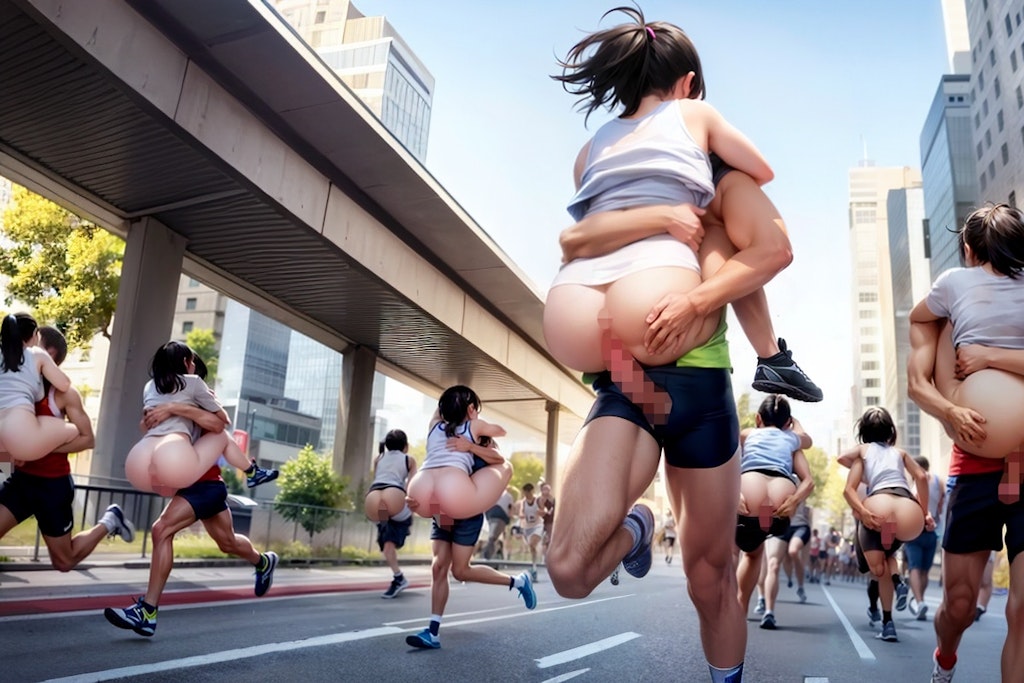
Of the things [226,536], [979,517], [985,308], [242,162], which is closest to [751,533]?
[979,517]

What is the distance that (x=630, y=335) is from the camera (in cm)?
230

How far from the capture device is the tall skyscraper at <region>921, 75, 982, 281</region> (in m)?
76.5

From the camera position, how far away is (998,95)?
60.7 m

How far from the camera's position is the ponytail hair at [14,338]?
202 inches

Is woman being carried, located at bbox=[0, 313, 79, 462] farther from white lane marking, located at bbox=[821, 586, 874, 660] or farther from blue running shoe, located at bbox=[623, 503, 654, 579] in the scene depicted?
white lane marking, located at bbox=[821, 586, 874, 660]

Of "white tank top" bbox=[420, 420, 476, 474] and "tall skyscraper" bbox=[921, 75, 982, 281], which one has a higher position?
"tall skyscraper" bbox=[921, 75, 982, 281]

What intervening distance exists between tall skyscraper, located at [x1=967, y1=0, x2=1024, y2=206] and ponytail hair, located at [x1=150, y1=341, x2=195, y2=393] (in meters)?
58.4

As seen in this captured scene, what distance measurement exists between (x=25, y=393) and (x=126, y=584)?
469 centimetres

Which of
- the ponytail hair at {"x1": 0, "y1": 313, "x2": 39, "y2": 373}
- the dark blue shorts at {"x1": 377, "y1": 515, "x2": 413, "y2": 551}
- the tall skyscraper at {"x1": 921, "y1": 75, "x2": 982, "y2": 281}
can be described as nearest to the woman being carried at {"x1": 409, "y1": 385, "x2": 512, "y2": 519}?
the ponytail hair at {"x1": 0, "y1": 313, "x2": 39, "y2": 373}

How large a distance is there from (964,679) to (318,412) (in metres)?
121

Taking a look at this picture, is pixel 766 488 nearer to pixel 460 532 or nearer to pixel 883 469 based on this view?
pixel 883 469

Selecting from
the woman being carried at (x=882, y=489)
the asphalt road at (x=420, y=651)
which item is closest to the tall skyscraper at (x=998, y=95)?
the woman being carried at (x=882, y=489)

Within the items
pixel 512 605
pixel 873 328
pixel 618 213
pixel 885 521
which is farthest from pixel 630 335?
A: pixel 873 328

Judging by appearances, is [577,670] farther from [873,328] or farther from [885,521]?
[873,328]
